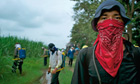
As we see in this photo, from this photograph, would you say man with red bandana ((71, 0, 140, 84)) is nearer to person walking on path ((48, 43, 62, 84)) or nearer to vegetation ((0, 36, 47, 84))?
person walking on path ((48, 43, 62, 84))

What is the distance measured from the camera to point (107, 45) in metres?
1.31

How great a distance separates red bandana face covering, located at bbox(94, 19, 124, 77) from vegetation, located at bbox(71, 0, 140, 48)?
27.2ft

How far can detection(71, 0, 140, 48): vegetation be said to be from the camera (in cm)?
1011

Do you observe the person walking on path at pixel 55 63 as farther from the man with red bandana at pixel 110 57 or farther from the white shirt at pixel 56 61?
the man with red bandana at pixel 110 57

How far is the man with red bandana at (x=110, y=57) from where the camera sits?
1232mm

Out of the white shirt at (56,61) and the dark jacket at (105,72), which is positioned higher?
the dark jacket at (105,72)

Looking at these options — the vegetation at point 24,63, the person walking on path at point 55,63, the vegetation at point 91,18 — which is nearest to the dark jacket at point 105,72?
the person walking on path at point 55,63

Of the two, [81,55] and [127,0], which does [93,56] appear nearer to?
[81,55]

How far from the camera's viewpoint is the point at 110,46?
1.31 m

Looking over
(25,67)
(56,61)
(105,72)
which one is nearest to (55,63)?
(56,61)

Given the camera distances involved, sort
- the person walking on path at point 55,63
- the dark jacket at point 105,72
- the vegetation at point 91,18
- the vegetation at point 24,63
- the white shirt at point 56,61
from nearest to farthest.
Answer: the dark jacket at point 105,72, the person walking on path at point 55,63, the white shirt at point 56,61, the vegetation at point 24,63, the vegetation at point 91,18

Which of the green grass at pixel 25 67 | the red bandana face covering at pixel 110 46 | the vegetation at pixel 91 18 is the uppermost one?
the vegetation at pixel 91 18

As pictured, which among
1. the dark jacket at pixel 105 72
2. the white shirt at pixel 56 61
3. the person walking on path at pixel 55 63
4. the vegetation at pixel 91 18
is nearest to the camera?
the dark jacket at pixel 105 72

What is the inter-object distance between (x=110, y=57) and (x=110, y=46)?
124 millimetres
